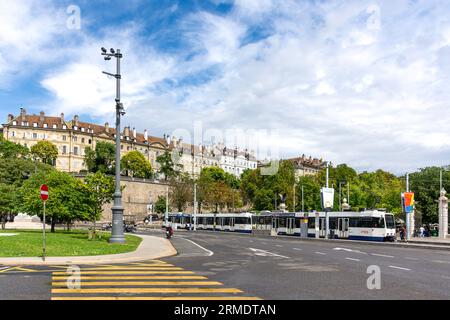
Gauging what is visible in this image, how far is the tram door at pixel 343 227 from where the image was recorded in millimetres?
54006

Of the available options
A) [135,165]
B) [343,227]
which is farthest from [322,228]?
[135,165]

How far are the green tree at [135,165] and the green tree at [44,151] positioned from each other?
2011 cm

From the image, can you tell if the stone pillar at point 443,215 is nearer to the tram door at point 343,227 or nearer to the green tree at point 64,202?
the tram door at point 343,227

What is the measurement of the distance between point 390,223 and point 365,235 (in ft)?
9.51

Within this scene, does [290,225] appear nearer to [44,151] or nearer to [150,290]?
[150,290]

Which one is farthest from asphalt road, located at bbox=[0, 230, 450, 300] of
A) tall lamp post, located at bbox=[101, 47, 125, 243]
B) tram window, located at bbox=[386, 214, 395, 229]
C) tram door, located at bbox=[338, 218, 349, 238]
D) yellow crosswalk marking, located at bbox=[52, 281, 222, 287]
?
tram door, located at bbox=[338, 218, 349, 238]

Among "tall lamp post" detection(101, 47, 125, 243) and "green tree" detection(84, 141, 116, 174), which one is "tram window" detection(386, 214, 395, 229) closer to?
"tall lamp post" detection(101, 47, 125, 243)

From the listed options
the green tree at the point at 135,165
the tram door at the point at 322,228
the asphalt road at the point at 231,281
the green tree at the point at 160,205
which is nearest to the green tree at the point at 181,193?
the green tree at the point at 160,205

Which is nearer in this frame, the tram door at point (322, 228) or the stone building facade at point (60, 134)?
the tram door at point (322, 228)

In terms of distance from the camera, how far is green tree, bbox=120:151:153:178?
483 ft

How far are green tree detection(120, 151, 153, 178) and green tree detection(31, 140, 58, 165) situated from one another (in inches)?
792

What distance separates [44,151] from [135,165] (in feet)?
86.4

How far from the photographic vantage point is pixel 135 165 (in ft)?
484
